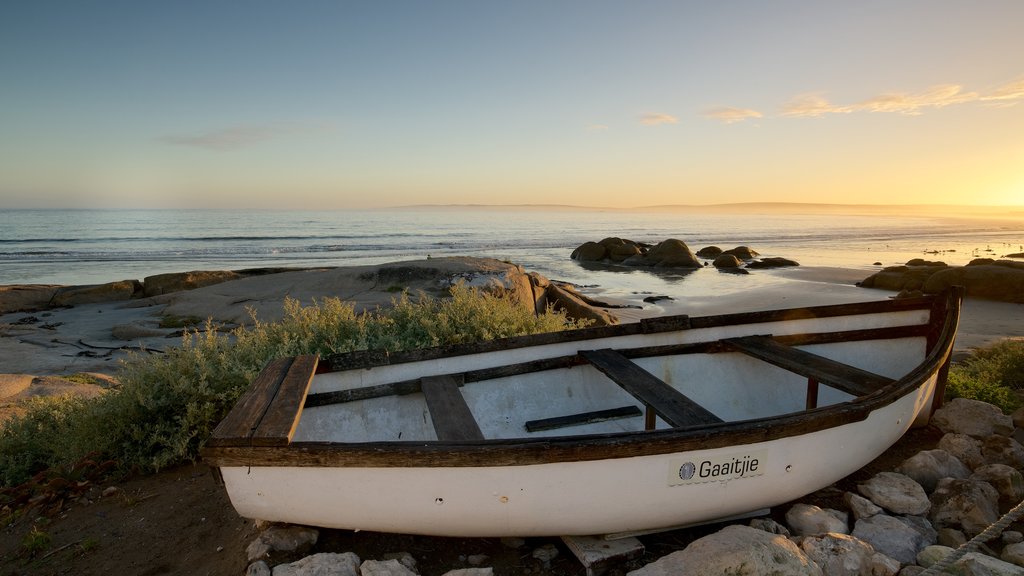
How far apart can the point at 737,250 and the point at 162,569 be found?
2722cm

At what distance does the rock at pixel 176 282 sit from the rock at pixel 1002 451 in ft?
53.8

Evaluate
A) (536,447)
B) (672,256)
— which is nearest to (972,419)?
(536,447)

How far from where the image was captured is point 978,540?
3400 mm

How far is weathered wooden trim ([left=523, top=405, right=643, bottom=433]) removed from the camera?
4.93 m

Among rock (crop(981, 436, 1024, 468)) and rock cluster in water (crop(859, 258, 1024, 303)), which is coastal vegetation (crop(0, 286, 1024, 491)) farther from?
rock cluster in water (crop(859, 258, 1024, 303))

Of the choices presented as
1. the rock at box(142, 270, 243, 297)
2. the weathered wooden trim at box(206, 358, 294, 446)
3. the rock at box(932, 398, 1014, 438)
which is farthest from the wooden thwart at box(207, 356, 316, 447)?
the rock at box(142, 270, 243, 297)

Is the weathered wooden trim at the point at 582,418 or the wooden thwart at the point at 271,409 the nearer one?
the wooden thwart at the point at 271,409

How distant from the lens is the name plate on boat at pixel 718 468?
3285mm

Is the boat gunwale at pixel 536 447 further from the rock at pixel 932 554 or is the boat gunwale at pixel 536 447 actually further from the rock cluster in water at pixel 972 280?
the rock cluster in water at pixel 972 280

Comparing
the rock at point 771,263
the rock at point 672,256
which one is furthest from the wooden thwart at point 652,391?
the rock at point 771,263

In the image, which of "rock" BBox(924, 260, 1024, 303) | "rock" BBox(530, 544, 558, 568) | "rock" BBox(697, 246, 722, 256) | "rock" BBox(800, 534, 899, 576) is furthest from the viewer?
"rock" BBox(697, 246, 722, 256)

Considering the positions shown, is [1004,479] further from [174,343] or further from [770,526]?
[174,343]

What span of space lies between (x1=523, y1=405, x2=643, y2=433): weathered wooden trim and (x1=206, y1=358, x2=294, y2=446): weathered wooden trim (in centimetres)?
206

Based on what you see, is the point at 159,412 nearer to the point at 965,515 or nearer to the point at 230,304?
the point at 965,515
